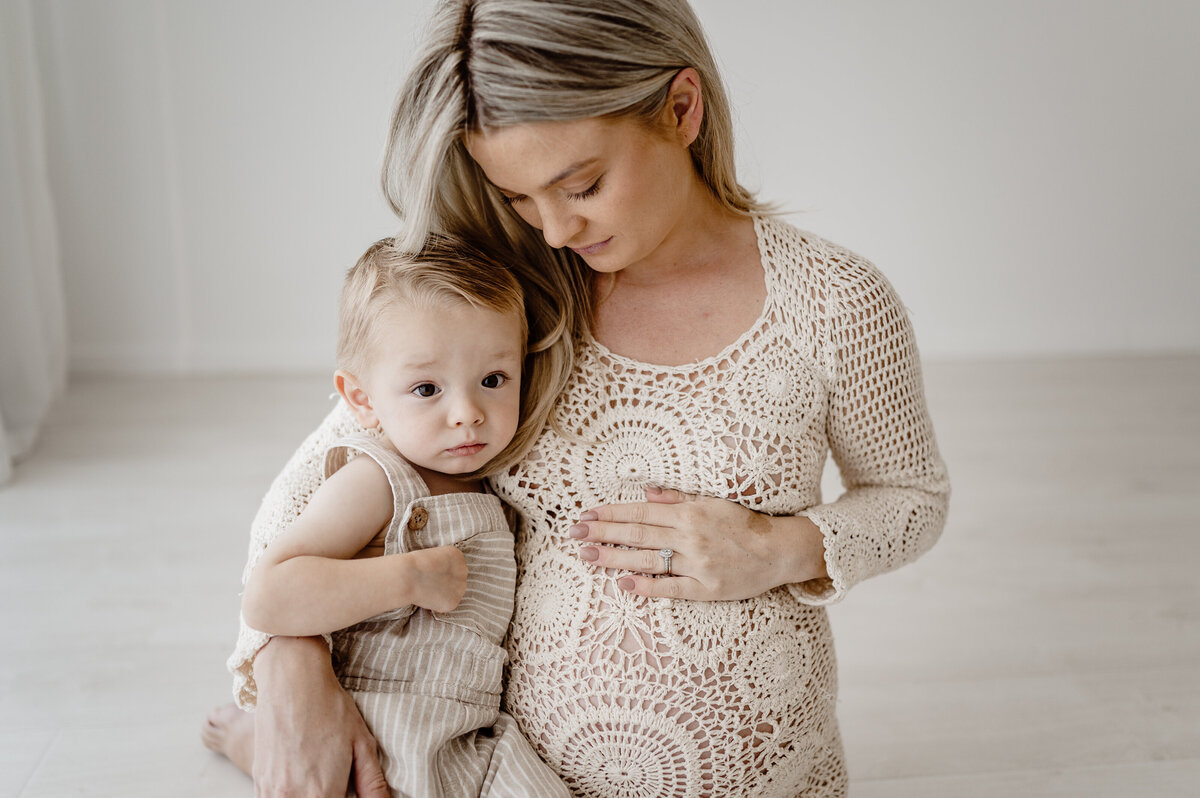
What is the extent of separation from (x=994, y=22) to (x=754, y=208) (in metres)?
2.68

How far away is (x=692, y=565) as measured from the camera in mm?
1343

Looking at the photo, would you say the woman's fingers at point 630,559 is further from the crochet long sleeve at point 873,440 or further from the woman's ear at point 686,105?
the woman's ear at point 686,105

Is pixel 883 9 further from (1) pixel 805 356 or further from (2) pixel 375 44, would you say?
(1) pixel 805 356

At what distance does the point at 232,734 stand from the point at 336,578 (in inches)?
29.5

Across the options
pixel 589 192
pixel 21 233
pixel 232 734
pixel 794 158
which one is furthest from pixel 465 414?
pixel 794 158

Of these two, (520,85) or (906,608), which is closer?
(520,85)

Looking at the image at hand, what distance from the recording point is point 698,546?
4.39ft

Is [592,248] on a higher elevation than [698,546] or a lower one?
higher

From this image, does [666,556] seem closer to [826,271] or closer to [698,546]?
[698,546]

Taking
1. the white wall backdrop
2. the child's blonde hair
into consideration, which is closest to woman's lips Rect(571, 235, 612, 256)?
the child's blonde hair

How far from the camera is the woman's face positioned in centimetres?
121

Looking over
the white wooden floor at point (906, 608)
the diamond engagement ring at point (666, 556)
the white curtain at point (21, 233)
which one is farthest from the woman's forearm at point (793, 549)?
the white curtain at point (21, 233)

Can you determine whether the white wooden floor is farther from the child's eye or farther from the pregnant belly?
the child's eye

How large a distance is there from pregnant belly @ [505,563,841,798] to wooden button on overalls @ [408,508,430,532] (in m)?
0.20
